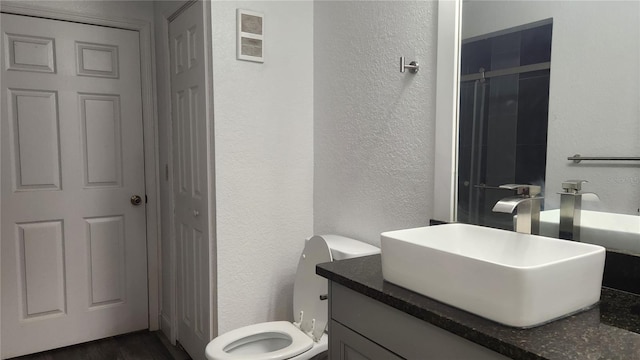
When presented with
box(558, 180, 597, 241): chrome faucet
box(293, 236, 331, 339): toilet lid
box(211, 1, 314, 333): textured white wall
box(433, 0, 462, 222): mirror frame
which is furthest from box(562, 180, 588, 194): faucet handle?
box(211, 1, 314, 333): textured white wall

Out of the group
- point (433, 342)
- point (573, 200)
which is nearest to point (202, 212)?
point (433, 342)

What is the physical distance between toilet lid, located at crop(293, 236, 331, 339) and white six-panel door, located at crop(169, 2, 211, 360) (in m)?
0.44

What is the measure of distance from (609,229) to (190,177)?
70.6 inches

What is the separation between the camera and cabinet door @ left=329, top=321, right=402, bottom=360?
106 centimetres

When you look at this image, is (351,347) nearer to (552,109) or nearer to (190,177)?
(552,109)

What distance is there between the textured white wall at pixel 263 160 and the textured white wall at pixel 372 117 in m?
0.09

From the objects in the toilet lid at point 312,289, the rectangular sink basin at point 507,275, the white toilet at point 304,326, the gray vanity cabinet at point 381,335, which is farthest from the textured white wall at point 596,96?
the toilet lid at point 312,289

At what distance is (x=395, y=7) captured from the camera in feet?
5.53

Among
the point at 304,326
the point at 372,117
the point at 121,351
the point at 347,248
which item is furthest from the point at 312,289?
the point at 121,351

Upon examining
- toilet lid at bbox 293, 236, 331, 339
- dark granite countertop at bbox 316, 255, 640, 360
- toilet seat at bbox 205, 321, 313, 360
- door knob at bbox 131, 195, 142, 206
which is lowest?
toilet seat at bbox 205, 321, 313, 360

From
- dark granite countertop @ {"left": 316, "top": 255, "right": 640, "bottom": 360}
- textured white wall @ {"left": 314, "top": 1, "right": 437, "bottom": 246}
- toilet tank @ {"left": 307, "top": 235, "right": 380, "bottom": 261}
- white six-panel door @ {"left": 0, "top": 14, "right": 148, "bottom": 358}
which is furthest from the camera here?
white six-panel door @ {"left": 0, "top": 14, "right": 148, "bottom": 358}

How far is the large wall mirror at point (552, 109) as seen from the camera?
1061 millimetres

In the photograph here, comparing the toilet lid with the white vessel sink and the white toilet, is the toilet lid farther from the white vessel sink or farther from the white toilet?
the white vessel sink

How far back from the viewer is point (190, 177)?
221 centimetres
